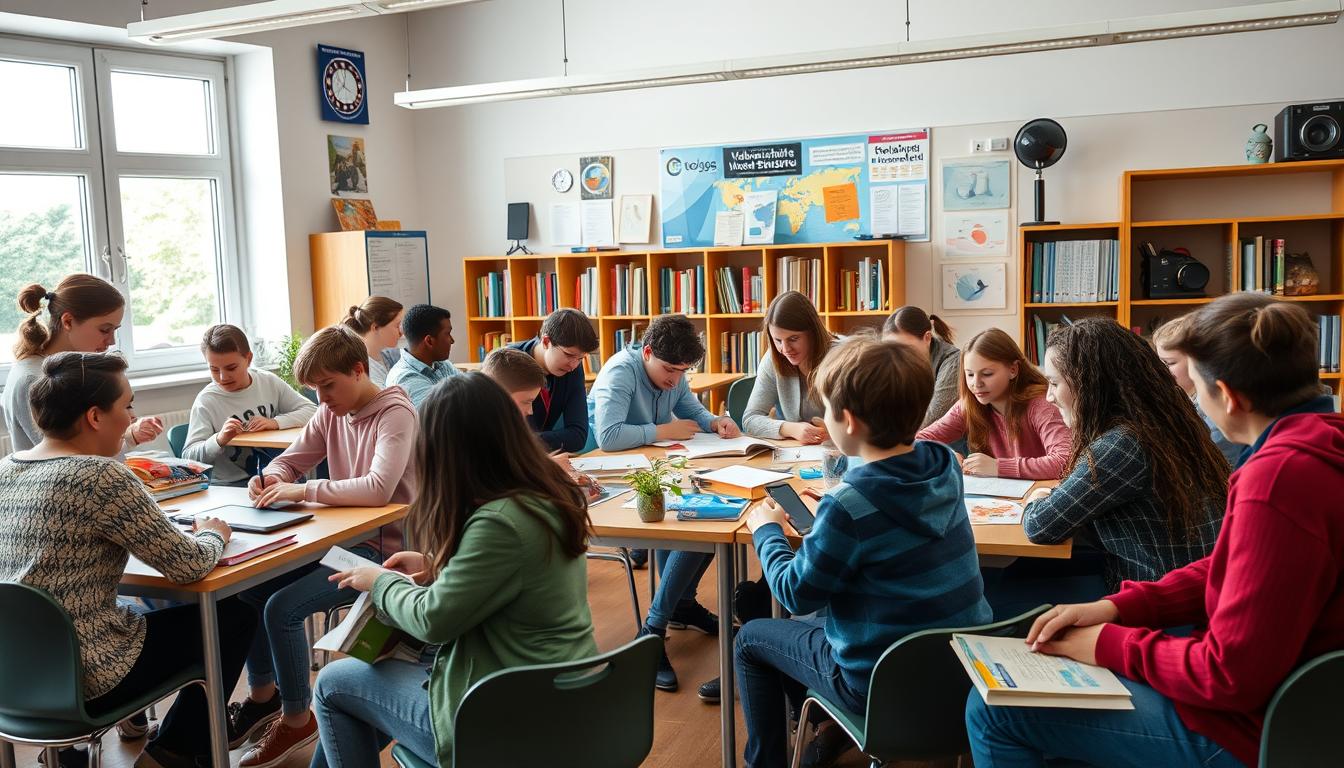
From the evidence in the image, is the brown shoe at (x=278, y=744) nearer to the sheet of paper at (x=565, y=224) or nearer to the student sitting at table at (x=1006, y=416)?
the student sitting at table at (x=1006, y=416)

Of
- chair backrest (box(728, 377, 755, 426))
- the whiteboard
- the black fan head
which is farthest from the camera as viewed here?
the whiteboard

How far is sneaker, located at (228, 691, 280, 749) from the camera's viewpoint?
3.04 meters

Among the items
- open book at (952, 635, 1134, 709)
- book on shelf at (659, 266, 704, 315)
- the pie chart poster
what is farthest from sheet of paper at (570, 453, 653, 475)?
the pie chart poster

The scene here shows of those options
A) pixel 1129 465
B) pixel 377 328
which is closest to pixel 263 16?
pixel 377 328

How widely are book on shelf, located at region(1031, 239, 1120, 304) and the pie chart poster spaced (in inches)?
172

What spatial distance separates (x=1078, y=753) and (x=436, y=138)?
21.7ft

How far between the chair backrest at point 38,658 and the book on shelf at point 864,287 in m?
4.82

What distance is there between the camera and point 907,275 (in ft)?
20.7

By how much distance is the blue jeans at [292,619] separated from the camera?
2824mm

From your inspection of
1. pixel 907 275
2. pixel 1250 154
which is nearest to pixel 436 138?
pixel 907 275

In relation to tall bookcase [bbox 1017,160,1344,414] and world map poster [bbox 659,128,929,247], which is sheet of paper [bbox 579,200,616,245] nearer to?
world map poster [bbox 659,128,929,247]

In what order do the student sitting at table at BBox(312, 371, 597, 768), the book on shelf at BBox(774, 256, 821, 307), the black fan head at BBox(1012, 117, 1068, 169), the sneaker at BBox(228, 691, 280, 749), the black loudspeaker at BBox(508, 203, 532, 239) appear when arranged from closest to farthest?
1. the student sitting at table at BBox(312, 371, 597, 768)
2. the sneaker at BBox(228, 691, 280, 749)
3. the black fan head at BBox(1012, 117, 1068, 169)
4. the book on shelf at BBox(774, 256, 821, 307)
5. the black loudspeaker at BBox(508, 203, 532, 239)

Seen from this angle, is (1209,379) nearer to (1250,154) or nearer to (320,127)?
(1250,154)

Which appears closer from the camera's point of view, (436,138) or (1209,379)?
(1209,379)
